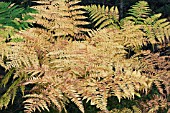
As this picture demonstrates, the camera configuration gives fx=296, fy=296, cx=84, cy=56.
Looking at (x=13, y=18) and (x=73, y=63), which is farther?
(x=13, y=18)

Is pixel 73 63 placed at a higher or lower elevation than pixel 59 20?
lower

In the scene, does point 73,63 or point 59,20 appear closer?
point 73,63

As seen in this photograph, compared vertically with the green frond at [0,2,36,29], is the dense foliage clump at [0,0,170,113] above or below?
below

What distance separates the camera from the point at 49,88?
1.90 m

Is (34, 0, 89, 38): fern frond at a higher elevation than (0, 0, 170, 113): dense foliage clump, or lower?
higher

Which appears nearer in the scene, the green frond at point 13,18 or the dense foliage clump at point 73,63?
the dense foliage clump at point 73,63

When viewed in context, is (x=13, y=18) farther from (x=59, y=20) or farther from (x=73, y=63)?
(x=73, y=63)

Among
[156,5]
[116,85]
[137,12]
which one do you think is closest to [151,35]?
[137,12]

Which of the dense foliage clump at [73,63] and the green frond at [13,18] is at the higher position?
the green frond at [13,18]

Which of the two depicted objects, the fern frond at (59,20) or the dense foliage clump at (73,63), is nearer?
the dense foliage clump at (73,63)

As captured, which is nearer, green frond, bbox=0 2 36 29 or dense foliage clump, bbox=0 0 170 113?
dense foliage clump, bbox=0 0 170 113

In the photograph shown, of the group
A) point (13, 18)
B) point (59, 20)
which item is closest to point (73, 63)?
point (59, 20)

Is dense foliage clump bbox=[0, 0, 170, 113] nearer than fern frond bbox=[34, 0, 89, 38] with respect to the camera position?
Yes

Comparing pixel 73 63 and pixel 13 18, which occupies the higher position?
pixel 13 18
